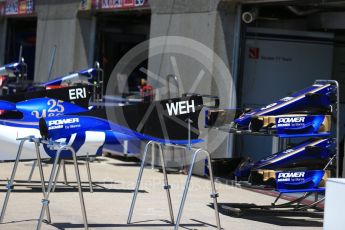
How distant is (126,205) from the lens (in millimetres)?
9750

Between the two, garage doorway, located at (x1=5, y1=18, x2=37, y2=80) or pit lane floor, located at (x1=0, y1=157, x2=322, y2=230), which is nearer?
pit lane floor, located at (x1=0, y1=157, x2=322, y2=230)

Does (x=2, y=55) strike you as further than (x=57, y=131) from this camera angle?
Yes

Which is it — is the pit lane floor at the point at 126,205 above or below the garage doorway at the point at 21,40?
below

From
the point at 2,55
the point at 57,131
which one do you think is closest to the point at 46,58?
the point at 2,55

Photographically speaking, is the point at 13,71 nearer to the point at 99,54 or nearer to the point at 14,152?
the point at 99,54

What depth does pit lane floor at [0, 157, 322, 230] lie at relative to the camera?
28.0 ft

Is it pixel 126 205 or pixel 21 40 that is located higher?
pixel 21 40

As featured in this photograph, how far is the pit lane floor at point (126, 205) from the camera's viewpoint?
8.52 meters

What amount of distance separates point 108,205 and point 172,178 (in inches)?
125

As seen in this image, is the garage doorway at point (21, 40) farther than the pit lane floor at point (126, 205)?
Yes

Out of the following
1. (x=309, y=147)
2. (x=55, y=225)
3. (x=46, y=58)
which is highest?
(x=46, y=58)

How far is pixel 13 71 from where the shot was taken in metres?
16.1

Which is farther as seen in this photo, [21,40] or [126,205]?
[21,40]

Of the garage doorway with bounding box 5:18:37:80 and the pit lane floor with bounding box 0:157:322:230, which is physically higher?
the garage doorway with bounding box 5:18:37:80
